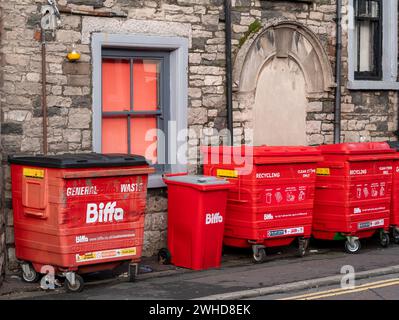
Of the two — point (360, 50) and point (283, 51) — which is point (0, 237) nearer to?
point (283, 51)

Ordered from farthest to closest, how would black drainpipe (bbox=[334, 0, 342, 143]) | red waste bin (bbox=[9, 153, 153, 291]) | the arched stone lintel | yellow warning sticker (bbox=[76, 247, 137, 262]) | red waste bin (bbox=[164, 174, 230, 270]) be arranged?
1. black drainpipe (bbox=[334, 0, 342, 143])
2. the arched stone lintel
3. red waste bin (bbox=[164, 174, 230, 270])
4. yellow warning sticker (bbox=[76, 247, 137, 262])
5. red waste bin (bbox=[9, 153, 153, 291])

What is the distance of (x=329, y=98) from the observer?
44.0 ft

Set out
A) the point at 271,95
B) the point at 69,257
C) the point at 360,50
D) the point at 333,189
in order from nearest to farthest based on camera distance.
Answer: the point at 69,257
the point at 333,189
the point at 271,95
the point at 360,50

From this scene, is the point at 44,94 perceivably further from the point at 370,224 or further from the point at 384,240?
the point at 384,240

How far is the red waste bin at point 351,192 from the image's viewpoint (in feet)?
38.6

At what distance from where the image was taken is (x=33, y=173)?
31.0 ft

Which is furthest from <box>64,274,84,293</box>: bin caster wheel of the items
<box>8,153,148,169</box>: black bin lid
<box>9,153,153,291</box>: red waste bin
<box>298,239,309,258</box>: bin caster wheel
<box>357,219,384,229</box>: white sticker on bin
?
<box>357,219,384,229</box>: white sticker on bin

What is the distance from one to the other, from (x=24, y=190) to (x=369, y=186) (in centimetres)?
498

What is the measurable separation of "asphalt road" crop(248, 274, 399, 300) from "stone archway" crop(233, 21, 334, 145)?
11.6 feet

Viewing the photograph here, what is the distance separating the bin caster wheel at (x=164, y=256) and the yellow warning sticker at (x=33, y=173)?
229 cm

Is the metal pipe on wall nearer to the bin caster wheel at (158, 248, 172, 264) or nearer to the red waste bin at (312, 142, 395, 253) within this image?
the bin caster wheel at (158, 248, 172, 264)

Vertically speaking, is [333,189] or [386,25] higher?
[386,25]

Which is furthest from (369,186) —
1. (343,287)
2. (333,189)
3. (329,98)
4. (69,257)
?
(69,257)

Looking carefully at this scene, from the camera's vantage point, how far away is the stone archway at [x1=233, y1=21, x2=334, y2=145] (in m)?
12.5
